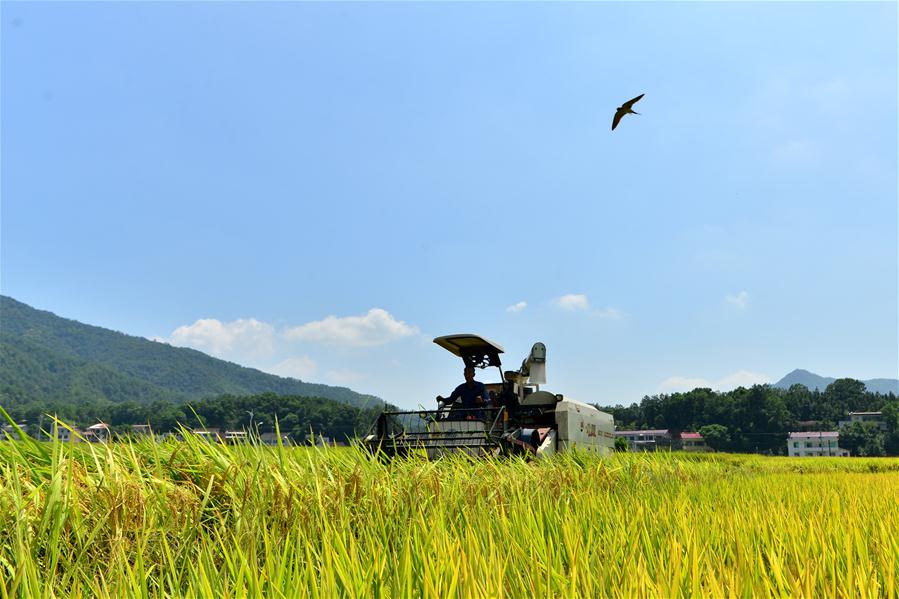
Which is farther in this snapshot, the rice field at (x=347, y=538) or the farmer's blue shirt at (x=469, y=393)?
the farmer's blue shirt at (x=469, y=393)

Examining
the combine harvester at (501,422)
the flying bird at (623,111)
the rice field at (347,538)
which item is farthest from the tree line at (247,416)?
the flying bird at (623,111)

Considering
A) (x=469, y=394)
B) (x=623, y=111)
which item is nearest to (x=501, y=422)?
(x=469, y=394)

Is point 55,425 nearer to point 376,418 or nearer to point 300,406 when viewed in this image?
point 376,418

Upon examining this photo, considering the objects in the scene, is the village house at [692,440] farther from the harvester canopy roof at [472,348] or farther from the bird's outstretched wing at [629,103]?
the bird's outstretched wing at [629,103]

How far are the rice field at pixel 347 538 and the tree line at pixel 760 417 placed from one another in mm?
108678

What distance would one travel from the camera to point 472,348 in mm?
13008

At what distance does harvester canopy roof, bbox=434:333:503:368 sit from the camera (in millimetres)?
12445

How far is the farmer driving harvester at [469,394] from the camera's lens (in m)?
12.6

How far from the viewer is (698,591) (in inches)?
98.2

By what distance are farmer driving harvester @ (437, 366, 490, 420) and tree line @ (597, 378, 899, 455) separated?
331 feet

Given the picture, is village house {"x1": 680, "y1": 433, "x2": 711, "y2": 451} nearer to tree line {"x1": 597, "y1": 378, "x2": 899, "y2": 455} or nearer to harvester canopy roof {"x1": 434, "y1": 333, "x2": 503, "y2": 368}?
tree line {"x1": 597, "y1": 378, "x2": 899, "y2": 455}

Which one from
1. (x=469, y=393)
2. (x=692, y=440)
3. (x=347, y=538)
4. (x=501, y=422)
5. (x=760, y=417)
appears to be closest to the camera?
(x=347, y=538)

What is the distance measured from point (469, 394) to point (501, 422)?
0.89 metres

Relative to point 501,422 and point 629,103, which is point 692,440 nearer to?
point 501,422
